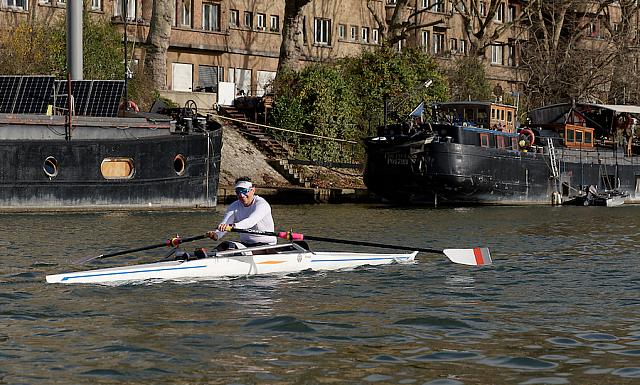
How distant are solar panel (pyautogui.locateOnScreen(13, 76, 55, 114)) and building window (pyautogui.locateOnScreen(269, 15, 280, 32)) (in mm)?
32031

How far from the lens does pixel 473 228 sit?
35.0 metres

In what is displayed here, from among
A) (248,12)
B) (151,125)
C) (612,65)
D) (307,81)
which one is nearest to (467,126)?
(307,81)

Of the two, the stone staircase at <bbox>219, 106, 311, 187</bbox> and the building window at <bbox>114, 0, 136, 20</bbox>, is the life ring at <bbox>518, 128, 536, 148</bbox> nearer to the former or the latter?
the stone staircase at <bbox>219, 106, 311, 187</bbox>

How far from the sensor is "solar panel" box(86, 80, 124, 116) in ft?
131

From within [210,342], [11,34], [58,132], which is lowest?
[210,342]

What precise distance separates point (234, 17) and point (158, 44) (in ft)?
46.3

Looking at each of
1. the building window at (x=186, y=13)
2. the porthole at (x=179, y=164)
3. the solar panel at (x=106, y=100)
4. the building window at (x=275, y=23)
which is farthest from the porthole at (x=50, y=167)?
the building window at (x=275, y=23)

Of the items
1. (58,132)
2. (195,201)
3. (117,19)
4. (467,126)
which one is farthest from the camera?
(117,19)

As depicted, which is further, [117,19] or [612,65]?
[612,65]

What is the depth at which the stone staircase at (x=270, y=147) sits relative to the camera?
166ft

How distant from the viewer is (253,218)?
2097 centimetres

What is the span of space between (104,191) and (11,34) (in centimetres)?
1619

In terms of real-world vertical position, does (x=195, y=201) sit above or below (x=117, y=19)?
below

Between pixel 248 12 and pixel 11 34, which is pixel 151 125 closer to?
pixel 11 34
